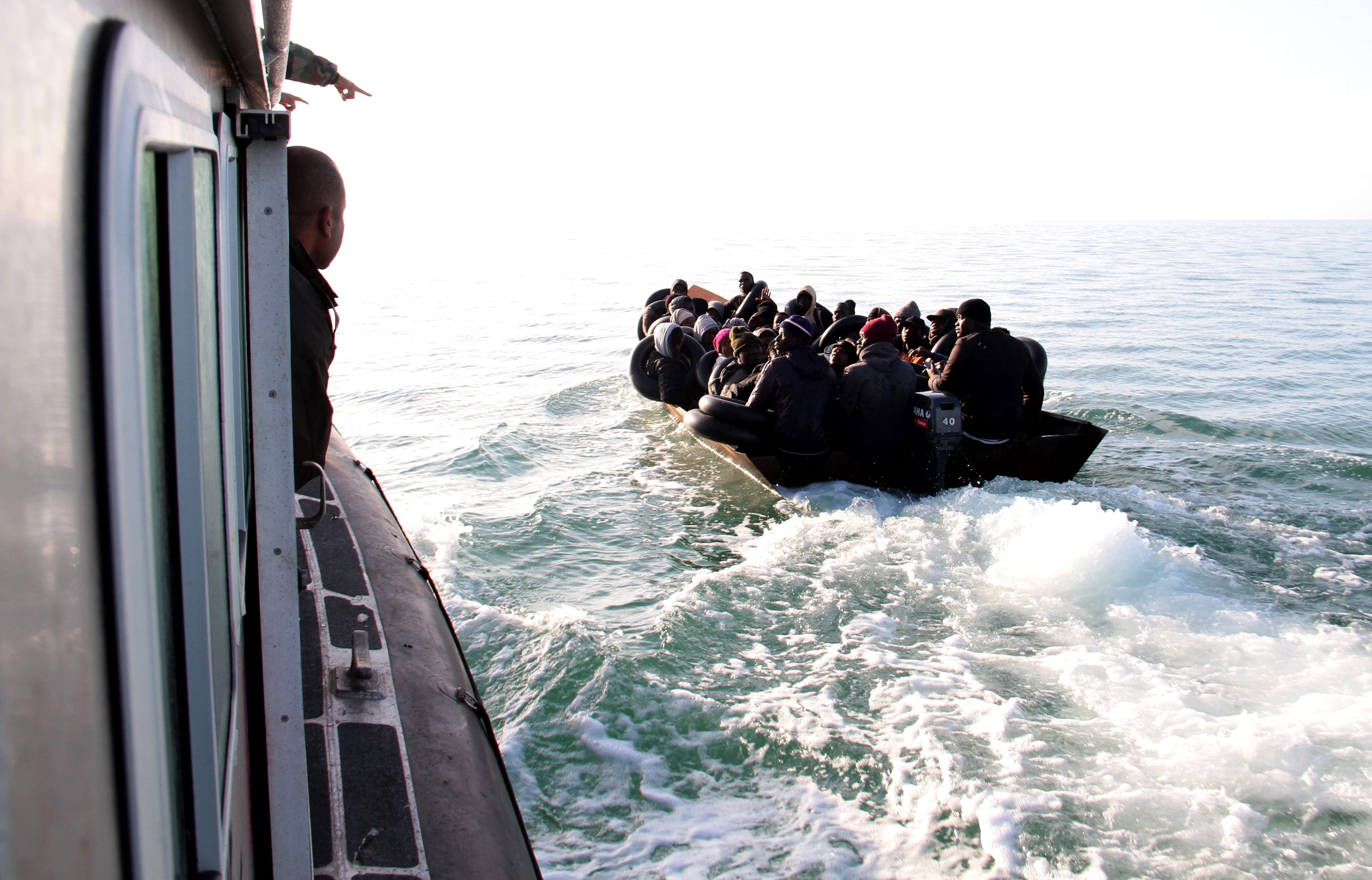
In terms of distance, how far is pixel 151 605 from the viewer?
66 cm

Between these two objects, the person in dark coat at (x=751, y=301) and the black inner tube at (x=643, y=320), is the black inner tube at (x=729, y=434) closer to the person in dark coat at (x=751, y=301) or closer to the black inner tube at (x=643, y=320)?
the person in dark coat at (x=751, y=301)

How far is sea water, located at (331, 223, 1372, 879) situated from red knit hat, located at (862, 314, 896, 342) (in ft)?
3.96

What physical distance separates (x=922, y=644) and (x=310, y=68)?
4.94 m

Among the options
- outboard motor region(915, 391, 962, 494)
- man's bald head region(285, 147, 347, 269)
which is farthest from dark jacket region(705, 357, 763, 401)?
man's bald head region(285, 147, 347, 269)

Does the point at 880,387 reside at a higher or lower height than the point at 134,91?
lower

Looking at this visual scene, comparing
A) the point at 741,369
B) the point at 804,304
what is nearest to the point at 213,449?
the point at 741,369

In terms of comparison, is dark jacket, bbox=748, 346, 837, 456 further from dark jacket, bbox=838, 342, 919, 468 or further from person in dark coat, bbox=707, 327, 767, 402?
person in dark coat, bbox=707, 327, 767, 402

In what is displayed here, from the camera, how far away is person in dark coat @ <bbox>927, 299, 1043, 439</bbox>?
6977 mm

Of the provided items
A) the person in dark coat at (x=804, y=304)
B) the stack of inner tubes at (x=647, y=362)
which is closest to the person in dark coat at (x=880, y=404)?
the person in dark coat at (x=804, y=304)

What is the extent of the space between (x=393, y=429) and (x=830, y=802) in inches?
328

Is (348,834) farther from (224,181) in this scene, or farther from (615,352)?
(615,352)

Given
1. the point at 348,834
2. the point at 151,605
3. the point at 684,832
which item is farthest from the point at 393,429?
the point at 151,605

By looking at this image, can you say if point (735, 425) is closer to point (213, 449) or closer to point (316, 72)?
point (316, 72)

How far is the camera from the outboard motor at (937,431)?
263 inches
